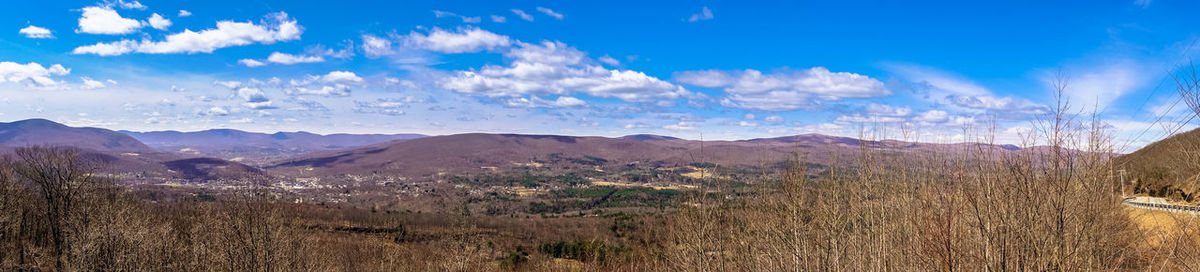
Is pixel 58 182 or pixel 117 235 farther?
pixel 58 182

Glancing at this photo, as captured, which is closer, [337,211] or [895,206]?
[895,206]

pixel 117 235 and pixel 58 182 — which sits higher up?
pixel 58 182

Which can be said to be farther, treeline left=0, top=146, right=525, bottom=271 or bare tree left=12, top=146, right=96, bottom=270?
bare tree left=12, top=146, right=96, bottom=270

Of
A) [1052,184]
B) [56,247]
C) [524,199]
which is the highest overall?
[1052,184]

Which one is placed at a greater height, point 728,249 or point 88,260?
point 728,249

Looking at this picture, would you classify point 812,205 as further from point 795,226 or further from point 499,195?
point 499,195

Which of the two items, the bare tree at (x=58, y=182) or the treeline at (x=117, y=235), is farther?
the bare tree at (x=58, y=182)

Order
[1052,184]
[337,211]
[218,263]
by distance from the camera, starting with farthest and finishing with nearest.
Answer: [337,211] < [218,263] < [1052,184]

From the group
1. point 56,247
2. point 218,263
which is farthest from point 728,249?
point 56,247

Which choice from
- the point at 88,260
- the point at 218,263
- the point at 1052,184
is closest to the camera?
the point at 1052,184
